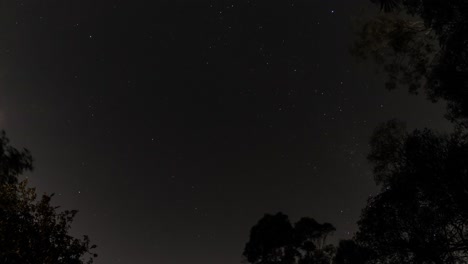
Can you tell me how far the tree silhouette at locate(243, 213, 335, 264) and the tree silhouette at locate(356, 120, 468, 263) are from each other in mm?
18033

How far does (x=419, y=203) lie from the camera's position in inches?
797

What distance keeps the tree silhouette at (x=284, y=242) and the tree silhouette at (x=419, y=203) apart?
18033mm

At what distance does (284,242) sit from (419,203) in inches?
848

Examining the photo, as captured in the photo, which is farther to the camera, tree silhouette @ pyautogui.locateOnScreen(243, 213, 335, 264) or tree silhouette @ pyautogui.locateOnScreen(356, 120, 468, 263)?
tree silhouette @ pyautogui.locateOnScreen(243, 213, 335, 264)

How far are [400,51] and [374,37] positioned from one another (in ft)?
5.49

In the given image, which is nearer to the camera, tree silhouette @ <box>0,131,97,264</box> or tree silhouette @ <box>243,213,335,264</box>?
tree silhouette @ <box>0,131,97,264</box>

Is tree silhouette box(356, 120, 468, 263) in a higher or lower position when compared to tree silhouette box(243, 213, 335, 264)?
lower

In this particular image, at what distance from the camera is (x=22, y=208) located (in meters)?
18.1

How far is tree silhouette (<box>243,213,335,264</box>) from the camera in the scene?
129 feet

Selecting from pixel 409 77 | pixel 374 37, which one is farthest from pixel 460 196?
pixel 374 37

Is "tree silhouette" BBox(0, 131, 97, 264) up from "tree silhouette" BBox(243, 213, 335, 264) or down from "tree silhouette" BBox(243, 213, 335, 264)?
down

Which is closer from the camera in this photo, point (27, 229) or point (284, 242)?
point (27, 229)

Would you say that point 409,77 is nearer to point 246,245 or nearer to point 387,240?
point 387,240

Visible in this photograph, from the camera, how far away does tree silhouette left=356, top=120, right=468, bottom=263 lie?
18.5 meters
